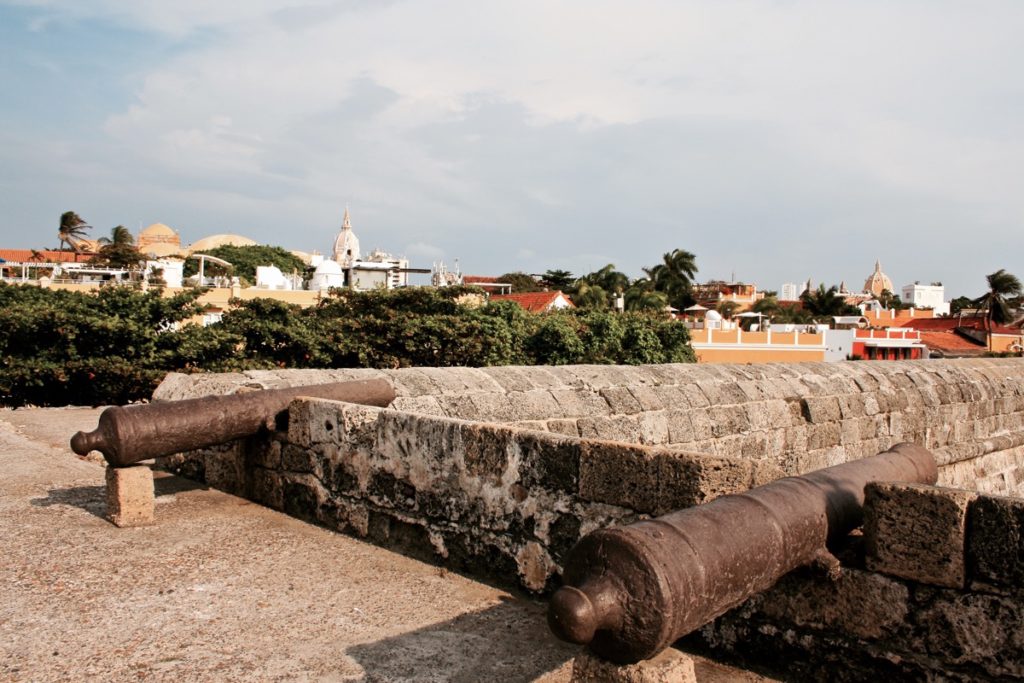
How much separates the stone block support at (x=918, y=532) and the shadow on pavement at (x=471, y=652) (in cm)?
108

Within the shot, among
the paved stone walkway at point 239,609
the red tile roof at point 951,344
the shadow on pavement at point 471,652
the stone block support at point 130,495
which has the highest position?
the stone block support at point 130,495

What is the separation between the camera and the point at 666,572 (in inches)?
72.1

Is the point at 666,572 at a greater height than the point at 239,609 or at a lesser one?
greater

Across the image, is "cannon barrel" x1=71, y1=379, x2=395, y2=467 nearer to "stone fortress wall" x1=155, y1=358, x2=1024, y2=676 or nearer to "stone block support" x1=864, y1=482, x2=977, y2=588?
"stone fortress wall" x1=155, y1=358, x2=1024, y2=676

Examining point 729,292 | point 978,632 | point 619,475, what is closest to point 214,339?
point 619,475

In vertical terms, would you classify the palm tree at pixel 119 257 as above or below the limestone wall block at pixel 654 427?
above

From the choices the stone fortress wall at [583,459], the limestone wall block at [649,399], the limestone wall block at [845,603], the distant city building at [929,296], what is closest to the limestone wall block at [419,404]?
the stone fortress wall at [583,459]

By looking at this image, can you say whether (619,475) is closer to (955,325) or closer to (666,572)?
(666,572)

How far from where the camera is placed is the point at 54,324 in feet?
36.1

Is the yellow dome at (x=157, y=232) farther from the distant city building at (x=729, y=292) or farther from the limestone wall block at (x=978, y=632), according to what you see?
the limestone wall block at (x=978, y=632)

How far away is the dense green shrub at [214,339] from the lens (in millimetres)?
10914

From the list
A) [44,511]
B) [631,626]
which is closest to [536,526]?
[631,626]

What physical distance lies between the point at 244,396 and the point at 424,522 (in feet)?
4.89

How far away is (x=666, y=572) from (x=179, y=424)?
3236mm
